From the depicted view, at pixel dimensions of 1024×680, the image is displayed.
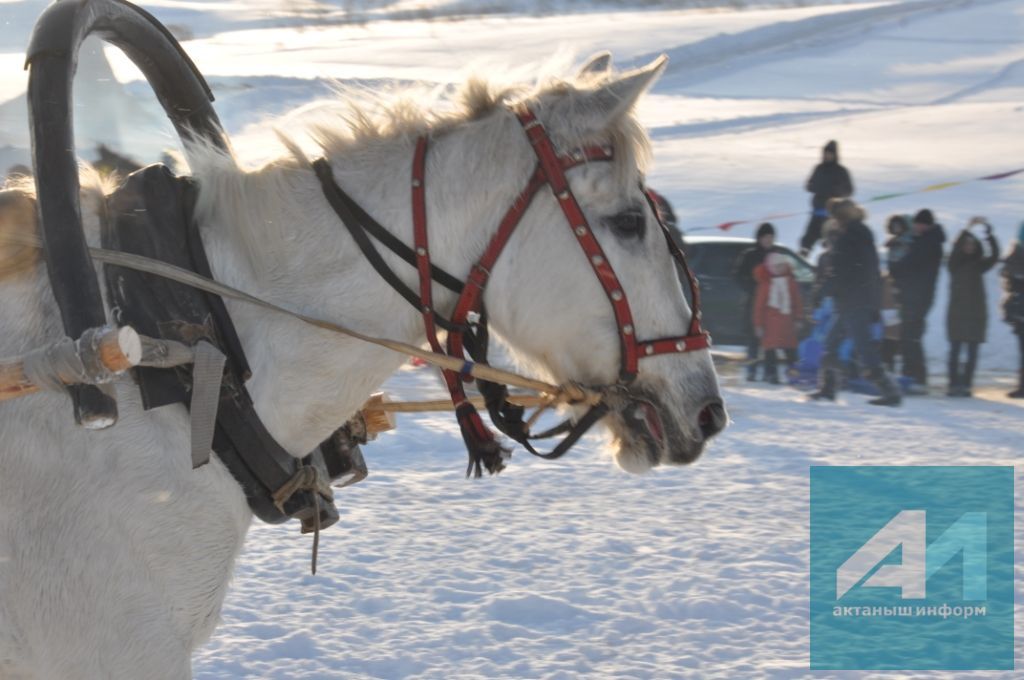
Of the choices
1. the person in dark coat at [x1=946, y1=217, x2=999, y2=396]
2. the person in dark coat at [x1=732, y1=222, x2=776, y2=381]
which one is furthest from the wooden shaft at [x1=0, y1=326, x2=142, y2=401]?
the person in dark coat at [x1=946, y1=217, x2=999, y2=396]

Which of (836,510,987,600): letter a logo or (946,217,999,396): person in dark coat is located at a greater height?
(946,217,999,396): person in dark coat

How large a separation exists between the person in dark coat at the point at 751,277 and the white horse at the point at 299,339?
7.63 meters

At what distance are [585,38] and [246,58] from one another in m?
8.28

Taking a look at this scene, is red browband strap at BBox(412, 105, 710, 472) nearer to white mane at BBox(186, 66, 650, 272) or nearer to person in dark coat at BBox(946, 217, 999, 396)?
white mane at BBox(186, 66, 650, 272)

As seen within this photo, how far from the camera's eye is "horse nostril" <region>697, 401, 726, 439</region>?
8.34 feet

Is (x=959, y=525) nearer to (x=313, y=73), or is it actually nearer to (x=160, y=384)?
(x=160, y=384)

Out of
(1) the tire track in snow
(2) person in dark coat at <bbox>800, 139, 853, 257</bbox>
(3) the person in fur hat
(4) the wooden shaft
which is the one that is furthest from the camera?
(1) the tire track in snow

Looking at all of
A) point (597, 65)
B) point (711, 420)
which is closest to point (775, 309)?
point (597, 65)

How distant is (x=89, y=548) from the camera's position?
227 cm

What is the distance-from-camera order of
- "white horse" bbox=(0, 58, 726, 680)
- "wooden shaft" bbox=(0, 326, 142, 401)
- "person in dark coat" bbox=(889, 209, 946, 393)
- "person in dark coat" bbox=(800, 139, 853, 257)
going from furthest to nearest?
"person in dark coat" bbox=(800, 139, 853, 257) → "person in dark coat" bbox=(889, 209, 946, 393) → "white horse" bbox=(0, 58, 726, 680) → "wooden shaft" bbox=(0, 326, 142, 401)

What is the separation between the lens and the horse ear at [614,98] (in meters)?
2.47

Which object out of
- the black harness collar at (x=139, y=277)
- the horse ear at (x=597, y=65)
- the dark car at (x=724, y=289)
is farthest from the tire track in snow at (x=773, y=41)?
the black harness collar at (x=139, y=277)

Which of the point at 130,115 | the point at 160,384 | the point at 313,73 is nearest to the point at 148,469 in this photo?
the point at 160,384

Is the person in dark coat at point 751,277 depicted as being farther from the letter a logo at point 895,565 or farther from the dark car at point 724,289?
the letter a logo at point 895,565
